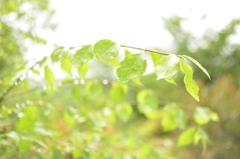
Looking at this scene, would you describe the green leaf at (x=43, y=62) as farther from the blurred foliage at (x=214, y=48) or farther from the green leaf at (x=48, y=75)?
the blurred foliage at (x=214, y=48)

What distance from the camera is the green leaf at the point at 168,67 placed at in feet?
1.77

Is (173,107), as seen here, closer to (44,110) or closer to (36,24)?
(44,110)

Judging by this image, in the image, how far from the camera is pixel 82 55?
0.72m

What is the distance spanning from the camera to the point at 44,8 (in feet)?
5.26

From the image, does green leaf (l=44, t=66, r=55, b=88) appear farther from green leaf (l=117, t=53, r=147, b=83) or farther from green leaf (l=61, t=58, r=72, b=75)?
green leaf (l=117, t=53, r=147, b=83)

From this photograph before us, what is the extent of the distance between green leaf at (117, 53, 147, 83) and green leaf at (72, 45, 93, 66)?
0.15m

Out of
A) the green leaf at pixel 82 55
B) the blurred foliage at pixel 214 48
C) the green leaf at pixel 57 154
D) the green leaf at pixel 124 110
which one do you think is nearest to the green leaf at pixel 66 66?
the green leaf at pixel 82 55

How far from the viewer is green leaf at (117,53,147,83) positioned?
59 cm

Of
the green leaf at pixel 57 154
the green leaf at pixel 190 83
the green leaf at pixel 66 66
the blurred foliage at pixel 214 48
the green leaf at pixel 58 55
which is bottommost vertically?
the blurred foliage at pixel 214 48

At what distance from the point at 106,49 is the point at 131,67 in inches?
3.7

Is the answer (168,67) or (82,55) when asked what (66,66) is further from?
(168,67)

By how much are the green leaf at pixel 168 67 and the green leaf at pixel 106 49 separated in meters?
0.13

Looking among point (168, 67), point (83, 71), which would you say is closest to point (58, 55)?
point (83, 71)

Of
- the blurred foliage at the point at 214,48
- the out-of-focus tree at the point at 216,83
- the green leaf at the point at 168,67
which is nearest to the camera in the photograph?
the green leaf at the point at 168,67
